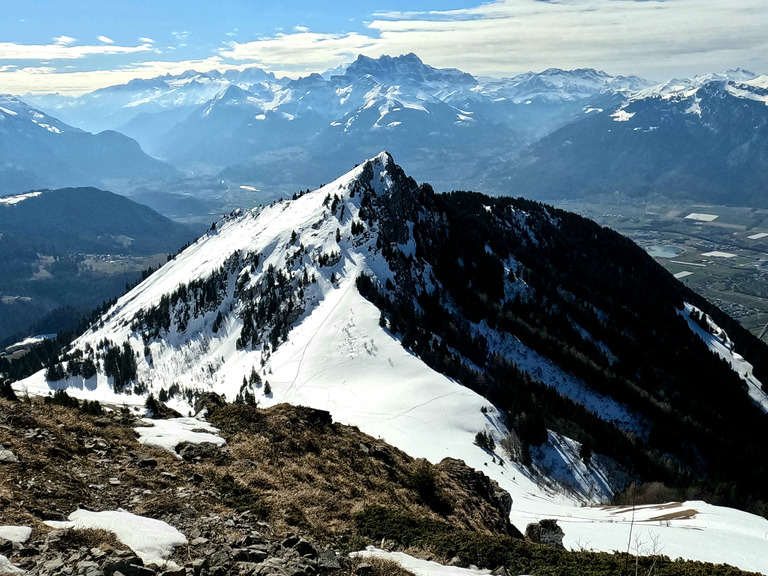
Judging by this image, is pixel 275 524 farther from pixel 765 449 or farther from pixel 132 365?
pixel 765 449

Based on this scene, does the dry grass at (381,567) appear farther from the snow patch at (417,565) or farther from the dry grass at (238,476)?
the dry grass at (238,476)

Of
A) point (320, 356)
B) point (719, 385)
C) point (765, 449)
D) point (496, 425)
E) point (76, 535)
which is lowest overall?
point (765, 449)

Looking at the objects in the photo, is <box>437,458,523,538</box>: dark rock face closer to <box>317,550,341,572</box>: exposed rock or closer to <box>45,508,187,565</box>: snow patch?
<box>317,550,341,572</box>: exposed rock

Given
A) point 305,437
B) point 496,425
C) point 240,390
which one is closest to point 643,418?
point 496,425

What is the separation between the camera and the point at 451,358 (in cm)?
10094

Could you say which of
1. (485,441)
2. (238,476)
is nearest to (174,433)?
(238,476)

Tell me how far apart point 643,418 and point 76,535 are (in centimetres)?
11987

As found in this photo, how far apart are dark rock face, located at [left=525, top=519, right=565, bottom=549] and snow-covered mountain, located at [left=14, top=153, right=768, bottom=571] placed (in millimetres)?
7513

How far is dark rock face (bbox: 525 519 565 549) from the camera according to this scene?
92.3ft

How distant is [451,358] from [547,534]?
72435mm

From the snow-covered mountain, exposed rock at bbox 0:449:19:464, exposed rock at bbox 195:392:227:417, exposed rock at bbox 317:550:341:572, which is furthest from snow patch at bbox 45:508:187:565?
the snow-covered mountain

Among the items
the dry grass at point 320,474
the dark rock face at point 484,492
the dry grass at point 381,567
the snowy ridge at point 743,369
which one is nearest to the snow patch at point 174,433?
the dry grass at point 320,474

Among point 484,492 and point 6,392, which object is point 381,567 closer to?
point 484,492

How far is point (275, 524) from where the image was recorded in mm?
20812
